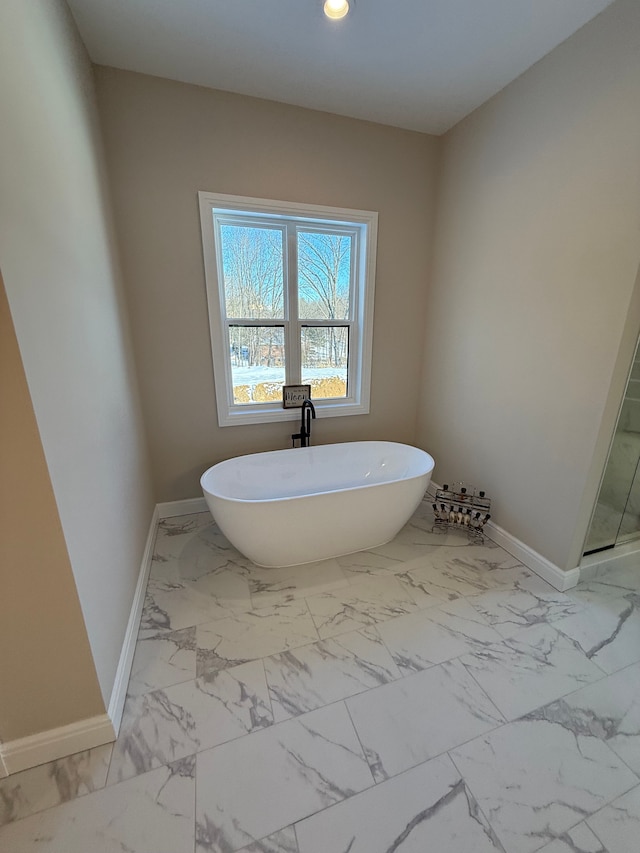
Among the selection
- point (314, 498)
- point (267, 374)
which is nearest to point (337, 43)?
point (267, 374)

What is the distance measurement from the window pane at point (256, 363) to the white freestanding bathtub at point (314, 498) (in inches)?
19.8

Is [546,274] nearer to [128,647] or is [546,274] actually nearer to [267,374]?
[267,374]

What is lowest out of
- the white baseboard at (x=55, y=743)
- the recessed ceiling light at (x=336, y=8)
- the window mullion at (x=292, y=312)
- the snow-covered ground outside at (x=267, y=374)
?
the white baseboard at (x=55, y=743)

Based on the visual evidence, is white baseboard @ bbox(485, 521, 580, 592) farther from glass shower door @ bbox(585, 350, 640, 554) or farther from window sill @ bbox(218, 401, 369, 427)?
window sill @ bbox(218, 401, 369, 427)

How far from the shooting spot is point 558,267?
175cm

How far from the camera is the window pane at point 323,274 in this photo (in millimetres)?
2527

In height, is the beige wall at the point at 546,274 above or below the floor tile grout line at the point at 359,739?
above

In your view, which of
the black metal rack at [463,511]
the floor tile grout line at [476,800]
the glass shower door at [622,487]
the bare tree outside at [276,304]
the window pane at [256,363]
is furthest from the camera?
the window pane at [256,363]

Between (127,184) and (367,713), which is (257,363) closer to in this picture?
(127,184)

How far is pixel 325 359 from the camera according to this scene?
277cm

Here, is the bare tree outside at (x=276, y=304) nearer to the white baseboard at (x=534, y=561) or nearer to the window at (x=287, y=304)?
the window at (x=287, y=304)

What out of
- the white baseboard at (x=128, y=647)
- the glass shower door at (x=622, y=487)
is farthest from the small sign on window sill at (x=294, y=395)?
the glass shower door at (x=622, y=487)

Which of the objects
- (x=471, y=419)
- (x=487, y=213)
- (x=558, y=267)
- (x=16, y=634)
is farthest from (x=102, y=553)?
(x=487, y=213)

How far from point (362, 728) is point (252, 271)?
2.60 m
